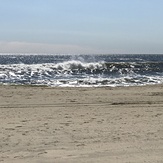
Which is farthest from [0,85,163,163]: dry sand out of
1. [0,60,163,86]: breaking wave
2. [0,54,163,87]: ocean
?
[0,60,163,86]: breaking wave

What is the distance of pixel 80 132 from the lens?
6.56 m

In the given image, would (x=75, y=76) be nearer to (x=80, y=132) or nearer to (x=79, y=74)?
(x=79, y=74)

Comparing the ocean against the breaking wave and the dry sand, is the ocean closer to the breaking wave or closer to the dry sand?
the breaking wave

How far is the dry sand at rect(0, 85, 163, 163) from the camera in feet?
17.0

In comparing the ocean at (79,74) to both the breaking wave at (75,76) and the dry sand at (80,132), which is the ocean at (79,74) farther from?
the dry sand at (80,132)

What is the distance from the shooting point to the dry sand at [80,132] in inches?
204

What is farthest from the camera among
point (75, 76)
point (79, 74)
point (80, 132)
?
point (79, 74)

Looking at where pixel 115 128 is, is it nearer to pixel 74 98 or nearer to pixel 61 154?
pixel 61 154

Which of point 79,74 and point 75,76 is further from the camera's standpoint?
point 79,74

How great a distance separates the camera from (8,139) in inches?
Result: 235

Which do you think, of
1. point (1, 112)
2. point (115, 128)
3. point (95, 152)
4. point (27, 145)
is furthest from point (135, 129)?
point (1, 112)

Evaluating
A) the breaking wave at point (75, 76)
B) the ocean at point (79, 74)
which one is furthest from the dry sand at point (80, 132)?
the breaking wave at point (75, 76)

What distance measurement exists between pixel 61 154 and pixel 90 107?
4876 millimetres

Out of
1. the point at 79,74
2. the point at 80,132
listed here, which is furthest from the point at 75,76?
the point at 80,132
